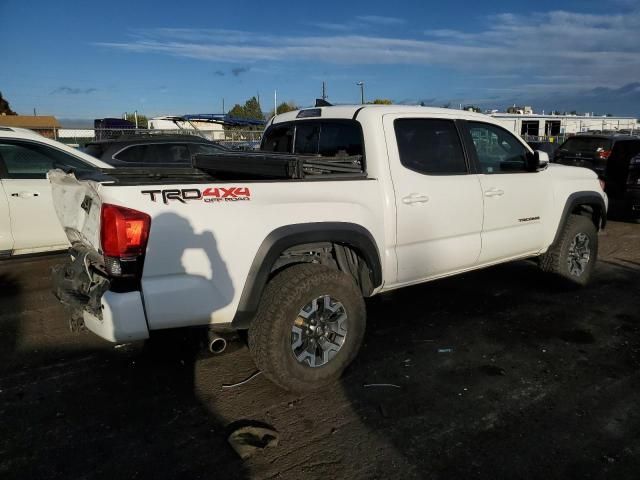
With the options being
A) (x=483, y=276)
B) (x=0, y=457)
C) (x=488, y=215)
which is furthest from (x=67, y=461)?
(x=483, y=276)

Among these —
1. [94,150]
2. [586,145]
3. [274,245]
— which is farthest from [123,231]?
[586,145]

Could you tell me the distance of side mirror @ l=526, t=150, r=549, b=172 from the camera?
496 centimetres

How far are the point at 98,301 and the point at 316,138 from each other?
92.6 inches

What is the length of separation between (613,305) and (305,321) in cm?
363

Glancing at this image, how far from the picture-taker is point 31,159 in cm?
596

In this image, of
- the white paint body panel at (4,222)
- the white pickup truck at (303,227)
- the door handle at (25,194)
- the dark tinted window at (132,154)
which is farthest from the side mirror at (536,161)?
the dark tinted window at (132,154)

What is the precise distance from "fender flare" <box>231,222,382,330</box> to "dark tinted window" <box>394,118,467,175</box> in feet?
2.83

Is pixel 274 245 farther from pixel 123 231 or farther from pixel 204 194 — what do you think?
pixel 123 231

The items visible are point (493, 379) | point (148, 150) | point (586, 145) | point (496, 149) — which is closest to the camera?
point (493, 379)

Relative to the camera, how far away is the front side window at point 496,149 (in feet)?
15.3

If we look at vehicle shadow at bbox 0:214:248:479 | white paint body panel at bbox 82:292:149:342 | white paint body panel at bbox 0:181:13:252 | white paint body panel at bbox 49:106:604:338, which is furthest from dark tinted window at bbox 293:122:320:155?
white paint body panel at bbox 0:181:13:252

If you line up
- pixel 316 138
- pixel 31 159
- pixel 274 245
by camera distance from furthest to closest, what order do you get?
1. pixel 31 159
2. pixel 316 138
3. pixel 274 245

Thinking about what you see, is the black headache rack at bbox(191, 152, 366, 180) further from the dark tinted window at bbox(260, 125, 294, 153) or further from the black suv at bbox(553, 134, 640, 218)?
the black suv at bbox(553, 134, 640, 218)

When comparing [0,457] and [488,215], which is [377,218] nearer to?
[488,215]
